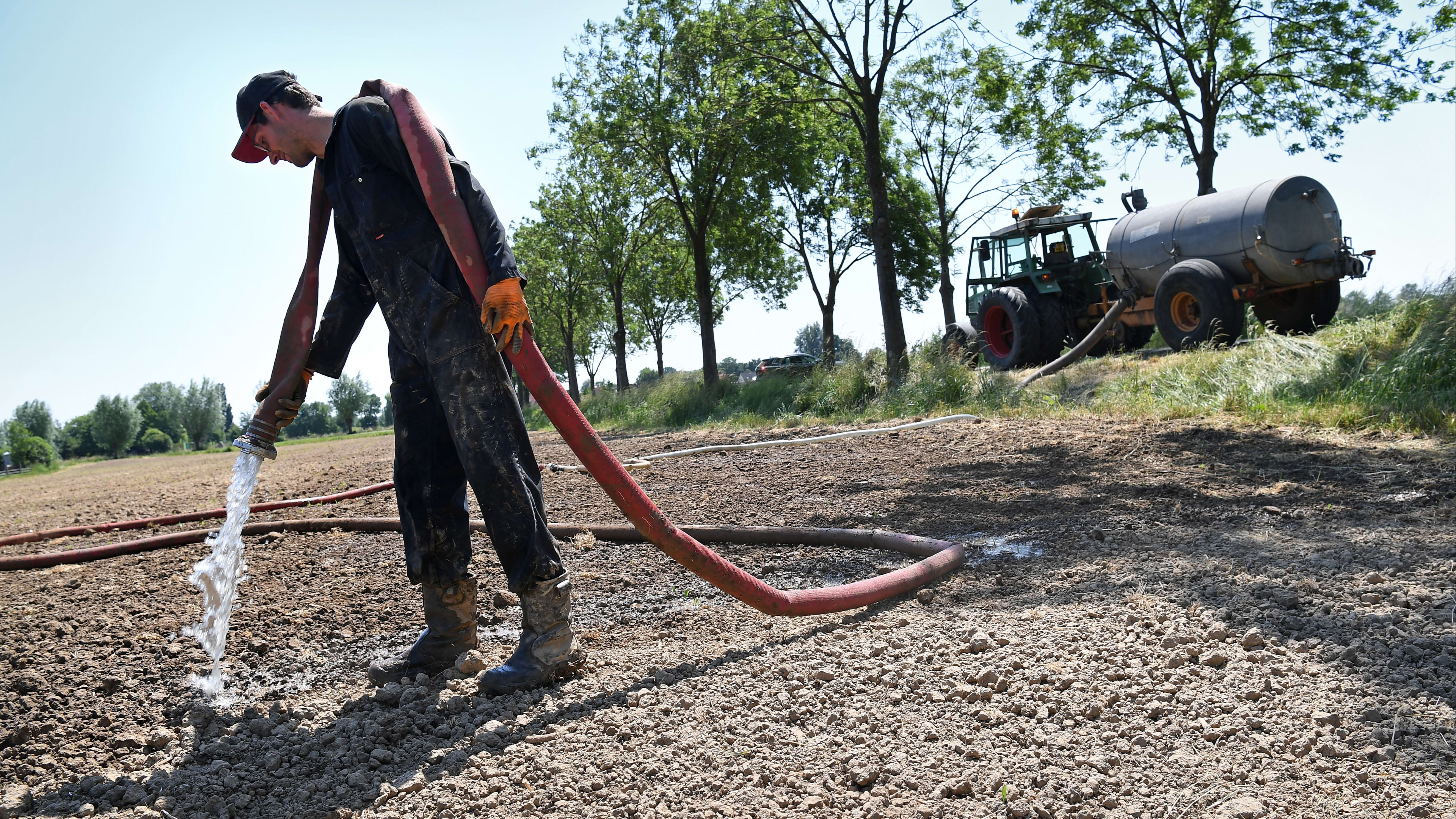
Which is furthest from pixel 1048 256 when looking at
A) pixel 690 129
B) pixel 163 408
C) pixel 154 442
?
pixel 163 408

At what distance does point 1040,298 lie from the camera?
13.8 m

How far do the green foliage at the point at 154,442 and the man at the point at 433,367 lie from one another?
2598 inches

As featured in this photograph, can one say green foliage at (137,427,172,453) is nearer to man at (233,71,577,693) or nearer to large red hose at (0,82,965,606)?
man at (233,71,577,693)

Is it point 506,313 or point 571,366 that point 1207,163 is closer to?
point 506,313

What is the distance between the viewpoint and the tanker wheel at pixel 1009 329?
13.2m

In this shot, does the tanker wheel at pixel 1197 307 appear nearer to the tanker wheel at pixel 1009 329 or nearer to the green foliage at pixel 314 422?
the tanker wheel at pixel 1009 329

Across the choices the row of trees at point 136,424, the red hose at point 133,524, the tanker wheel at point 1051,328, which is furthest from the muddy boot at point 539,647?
the row of trees at point 136,424

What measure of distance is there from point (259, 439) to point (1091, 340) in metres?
11.2

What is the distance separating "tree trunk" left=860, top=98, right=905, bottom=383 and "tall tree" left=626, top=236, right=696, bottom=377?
14.6 meters

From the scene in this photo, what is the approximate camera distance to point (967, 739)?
6.70 ft

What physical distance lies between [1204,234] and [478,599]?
10722mm

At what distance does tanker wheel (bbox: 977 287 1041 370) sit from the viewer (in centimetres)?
1318

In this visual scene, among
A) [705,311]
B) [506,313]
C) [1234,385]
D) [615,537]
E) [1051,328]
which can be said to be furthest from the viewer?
[705,311]

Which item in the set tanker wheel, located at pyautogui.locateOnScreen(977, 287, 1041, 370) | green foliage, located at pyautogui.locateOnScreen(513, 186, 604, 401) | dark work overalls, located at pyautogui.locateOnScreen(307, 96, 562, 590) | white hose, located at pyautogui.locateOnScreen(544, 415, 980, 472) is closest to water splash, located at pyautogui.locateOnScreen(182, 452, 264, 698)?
dark work overalls, located at pyautogui.locateOnScreen(307, 96, 562, 590)
